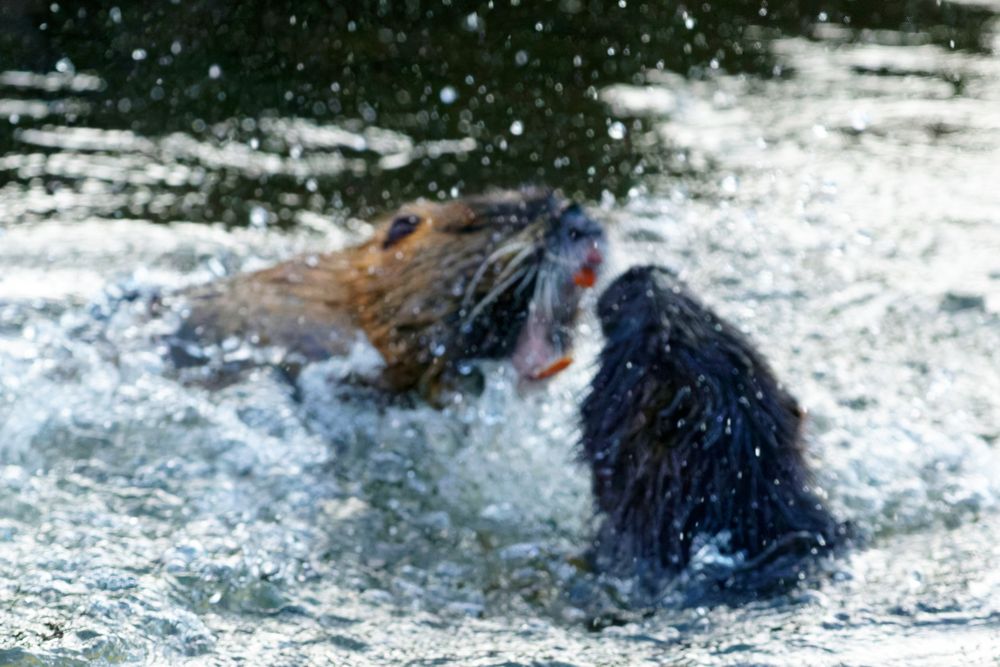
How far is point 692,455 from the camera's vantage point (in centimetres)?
288

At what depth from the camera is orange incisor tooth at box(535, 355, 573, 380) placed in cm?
354

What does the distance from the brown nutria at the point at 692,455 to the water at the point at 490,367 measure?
121mm

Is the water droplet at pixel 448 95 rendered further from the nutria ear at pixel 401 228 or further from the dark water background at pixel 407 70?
the nutria ear at pixel 401 228

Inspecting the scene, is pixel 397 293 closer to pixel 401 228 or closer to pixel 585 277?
pixel 401 228

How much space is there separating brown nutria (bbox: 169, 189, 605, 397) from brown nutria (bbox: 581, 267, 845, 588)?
532 millimetres

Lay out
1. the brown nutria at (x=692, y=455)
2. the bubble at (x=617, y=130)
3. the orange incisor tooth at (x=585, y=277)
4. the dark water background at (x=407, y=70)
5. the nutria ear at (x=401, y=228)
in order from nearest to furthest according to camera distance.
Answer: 1. the brown nutria at (x=692, y=455)
2. the orange incisor tooth at (x=585, y=277)
3. the nutria ear at (x=401, y=228)
4. the dark water background at (x=407, y=70)
5. the bubble at (x=617, y=130)

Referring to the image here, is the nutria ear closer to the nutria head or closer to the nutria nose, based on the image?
the nutria head

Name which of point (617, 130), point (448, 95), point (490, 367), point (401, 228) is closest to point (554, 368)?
point (490, 367)

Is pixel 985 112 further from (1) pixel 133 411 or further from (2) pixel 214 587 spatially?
(2) pixel 214 587

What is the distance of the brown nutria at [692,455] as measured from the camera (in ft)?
9.39

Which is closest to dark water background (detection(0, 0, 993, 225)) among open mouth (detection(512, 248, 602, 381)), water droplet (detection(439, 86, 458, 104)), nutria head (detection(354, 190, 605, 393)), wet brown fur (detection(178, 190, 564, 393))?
water droplet (detection(439, 86, 458, 104))

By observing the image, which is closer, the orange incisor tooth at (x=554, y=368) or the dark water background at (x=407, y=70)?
the orange incisor tooth at (x=554, y=368)

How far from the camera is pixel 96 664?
8.70 feet

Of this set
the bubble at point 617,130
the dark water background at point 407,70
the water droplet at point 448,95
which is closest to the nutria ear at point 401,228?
the dark water background at point 407,70
